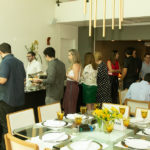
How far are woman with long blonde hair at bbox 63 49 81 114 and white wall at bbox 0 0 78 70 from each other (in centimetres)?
209

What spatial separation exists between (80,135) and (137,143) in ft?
1.77

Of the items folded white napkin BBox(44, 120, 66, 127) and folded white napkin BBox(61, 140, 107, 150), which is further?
folded white napkin BBox(44, 120, 66, 127)

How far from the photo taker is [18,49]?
634cm

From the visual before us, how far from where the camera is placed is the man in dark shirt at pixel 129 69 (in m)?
6.23

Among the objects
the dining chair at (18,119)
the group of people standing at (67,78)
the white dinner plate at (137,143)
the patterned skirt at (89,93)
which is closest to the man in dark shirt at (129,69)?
the group of people standing at (67,78)

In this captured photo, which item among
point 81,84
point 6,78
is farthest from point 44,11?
point 6,78

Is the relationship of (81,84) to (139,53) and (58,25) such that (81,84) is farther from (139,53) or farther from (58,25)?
(139,53)

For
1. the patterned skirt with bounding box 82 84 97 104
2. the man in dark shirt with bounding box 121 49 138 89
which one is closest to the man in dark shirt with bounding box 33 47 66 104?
the patterned skirt with bounding box 82 84 97 104

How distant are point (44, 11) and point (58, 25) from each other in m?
0.69

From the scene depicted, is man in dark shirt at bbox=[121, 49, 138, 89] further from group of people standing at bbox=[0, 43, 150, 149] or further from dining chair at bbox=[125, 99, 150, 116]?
dining chair at bbox=[125, 99, 150, 116]

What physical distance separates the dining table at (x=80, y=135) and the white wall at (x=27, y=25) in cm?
385

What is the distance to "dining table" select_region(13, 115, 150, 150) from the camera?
7.19 ft

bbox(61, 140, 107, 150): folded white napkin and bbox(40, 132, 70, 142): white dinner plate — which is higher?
bbox(40, 132, 70, 142): white dinner plate

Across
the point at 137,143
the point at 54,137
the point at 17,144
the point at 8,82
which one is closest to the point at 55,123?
the point at 54,137
